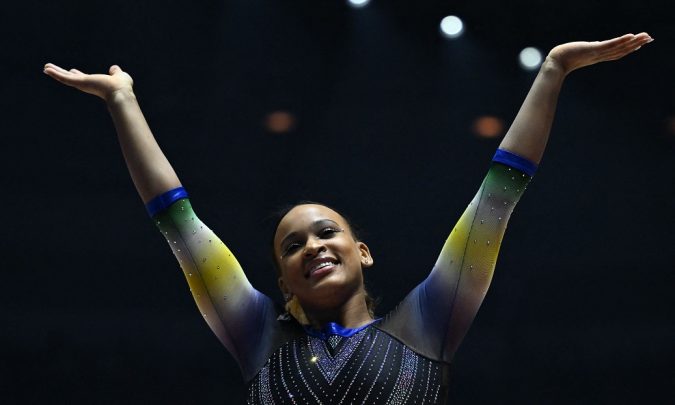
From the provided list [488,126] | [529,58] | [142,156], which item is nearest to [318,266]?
[142,156]

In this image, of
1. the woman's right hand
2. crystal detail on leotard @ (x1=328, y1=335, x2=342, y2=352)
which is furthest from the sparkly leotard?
the woman's right hand

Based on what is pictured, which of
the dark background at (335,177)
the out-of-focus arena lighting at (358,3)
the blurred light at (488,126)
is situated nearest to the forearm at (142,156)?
the dark background at (335,177)

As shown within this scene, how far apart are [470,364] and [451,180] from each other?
24.6 inches

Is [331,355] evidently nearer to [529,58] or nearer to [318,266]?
[318,266]

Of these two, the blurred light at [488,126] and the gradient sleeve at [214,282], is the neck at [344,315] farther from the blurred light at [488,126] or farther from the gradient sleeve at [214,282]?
the blurred light at [488,126]

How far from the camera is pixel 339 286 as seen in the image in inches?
58.7

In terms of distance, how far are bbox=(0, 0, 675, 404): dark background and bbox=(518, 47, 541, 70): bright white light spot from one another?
28 millimetres

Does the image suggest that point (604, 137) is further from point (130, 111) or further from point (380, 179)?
point (130, 111)

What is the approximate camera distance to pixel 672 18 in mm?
2896

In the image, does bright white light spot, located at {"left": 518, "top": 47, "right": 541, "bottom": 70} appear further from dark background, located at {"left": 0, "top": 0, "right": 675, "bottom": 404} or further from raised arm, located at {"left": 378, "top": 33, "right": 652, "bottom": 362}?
raised arm, located at {"left": 378, "top": 33, "right": 652, "bottom": 362}

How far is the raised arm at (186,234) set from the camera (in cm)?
145

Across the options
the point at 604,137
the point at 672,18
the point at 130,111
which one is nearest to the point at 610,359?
the point at 604,137

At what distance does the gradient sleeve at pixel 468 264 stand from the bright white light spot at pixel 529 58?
5.45 ft

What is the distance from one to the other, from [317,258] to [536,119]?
0.44 meters
